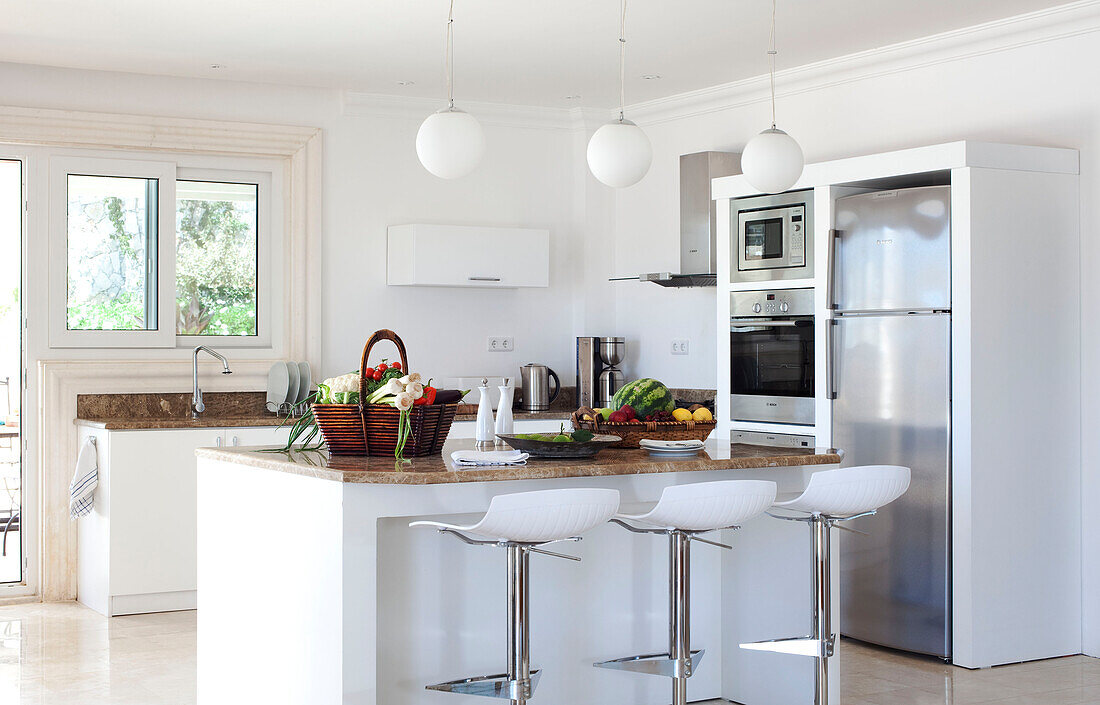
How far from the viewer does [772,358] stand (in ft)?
17.7

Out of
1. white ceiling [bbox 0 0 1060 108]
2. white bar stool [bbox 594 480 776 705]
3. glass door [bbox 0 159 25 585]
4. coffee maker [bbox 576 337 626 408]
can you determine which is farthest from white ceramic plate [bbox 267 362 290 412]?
white bar stool [bbox 594 480 776 705]

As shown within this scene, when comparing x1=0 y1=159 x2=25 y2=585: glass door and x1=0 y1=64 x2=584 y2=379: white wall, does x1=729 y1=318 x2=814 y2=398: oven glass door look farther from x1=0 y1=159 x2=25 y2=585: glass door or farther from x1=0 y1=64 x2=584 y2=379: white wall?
x1=0 y1=159 x2=25 y2=585: glass door

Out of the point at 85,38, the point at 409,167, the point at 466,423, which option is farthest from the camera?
the point at 409,167

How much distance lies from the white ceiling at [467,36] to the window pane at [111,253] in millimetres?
615

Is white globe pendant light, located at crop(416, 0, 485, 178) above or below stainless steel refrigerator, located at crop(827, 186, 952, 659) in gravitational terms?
above

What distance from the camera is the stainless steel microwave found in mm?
5242

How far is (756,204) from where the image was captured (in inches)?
215

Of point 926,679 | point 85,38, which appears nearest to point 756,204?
point 926,679

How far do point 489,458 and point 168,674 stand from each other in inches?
76.2

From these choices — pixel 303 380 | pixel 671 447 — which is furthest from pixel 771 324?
pixel 303 380

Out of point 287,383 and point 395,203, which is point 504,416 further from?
point 395,203

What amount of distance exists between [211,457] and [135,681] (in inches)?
45.9

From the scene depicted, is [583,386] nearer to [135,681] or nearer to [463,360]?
[463,360]

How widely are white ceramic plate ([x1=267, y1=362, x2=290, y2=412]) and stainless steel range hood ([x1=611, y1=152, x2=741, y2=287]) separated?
1.92 metres
